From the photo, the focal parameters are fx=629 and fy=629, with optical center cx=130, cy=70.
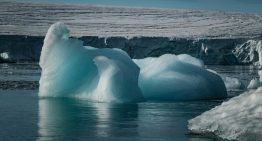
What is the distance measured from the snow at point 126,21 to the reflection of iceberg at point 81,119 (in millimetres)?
36172

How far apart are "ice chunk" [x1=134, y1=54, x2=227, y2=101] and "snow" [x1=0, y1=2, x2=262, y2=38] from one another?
34005mm

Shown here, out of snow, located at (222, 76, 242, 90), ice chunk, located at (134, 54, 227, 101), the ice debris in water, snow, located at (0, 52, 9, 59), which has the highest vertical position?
the ice debris in water

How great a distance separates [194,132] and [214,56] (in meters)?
32.9

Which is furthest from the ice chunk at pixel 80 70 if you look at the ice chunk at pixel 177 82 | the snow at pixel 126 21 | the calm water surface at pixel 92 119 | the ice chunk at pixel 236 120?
the snow at pixel 126 21

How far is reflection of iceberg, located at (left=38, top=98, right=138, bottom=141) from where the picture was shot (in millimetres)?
7039

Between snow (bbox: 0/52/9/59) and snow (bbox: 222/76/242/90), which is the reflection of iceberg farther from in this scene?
snow (bbox: 0/52/9/59)

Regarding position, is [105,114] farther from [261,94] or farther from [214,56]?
[214,56]

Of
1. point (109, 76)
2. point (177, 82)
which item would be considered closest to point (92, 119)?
point (109, 76)

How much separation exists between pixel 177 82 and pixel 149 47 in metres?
27.0

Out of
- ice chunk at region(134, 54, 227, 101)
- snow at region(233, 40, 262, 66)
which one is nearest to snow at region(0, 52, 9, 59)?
snow at region(233, 40, 262, 66)

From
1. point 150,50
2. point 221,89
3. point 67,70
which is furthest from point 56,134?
point 150,50

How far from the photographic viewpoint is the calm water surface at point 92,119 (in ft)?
22.8

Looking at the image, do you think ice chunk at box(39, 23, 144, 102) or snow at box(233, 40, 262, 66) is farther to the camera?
snow at box(233, 40, 262, 66)

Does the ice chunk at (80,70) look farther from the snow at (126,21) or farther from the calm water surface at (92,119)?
the snow at (126,21)
